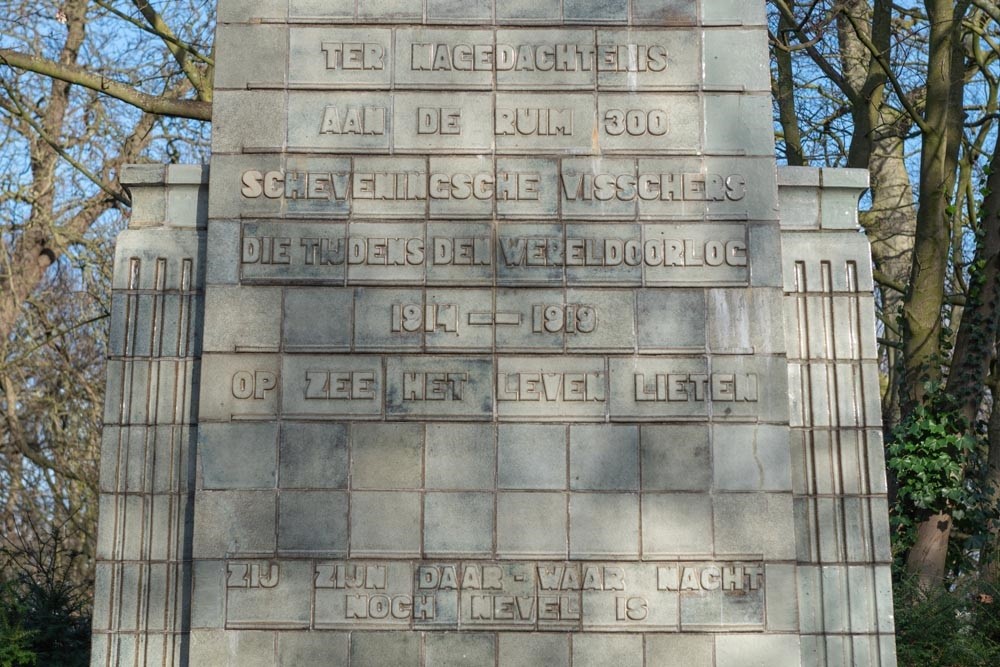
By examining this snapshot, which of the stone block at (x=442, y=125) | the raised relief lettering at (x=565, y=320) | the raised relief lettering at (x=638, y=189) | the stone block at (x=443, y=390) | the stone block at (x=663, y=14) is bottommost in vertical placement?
the stone block at (x=443, y=390)

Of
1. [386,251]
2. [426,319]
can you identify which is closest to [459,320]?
[426,319]

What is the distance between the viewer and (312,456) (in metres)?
9.05

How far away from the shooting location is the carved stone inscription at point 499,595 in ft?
29.0

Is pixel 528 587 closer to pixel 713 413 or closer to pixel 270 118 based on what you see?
pixel 713 413

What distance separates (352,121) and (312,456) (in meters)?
2.49

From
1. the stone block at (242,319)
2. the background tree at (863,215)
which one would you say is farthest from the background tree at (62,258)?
the stone block at (242,319)

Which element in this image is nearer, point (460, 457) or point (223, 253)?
point (460, 457)

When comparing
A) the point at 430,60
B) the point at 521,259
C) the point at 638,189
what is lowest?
the point at 521,259

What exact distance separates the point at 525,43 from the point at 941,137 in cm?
842

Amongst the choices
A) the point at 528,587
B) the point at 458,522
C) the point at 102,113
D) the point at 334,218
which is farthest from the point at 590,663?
the point at 102,113

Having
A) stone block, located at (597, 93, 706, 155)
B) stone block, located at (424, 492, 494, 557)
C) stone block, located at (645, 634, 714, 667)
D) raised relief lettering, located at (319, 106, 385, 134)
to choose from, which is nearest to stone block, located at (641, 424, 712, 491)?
stone block, located at (645, 634, 714, 667)

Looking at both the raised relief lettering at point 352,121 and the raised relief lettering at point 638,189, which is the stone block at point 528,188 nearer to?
the raised relief lettering at point 638,189

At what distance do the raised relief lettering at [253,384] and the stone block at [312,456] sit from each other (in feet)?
0.95

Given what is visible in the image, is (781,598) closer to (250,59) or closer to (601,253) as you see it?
(601,253)
